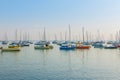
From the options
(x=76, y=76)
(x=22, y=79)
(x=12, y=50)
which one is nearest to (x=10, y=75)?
(x=22, y=79)

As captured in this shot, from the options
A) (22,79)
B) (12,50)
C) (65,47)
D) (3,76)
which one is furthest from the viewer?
(65,47)

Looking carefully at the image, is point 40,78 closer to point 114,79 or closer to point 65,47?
point 114,79

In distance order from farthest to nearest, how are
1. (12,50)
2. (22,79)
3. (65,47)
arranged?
(65,47), (12,50), (22,79)

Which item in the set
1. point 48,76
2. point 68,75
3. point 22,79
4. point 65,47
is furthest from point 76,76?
point 65,47

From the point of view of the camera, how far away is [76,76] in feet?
109

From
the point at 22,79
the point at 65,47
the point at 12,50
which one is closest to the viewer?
the point at 22,79

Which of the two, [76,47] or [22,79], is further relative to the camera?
[76,47]

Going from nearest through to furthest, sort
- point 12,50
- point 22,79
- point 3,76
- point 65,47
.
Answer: point 22,79 → point 3,76 → point 12,50 → point 65,47

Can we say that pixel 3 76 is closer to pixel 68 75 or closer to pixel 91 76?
pixel 68 75

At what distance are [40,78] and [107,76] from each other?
965 cm

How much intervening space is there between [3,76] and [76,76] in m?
10.3

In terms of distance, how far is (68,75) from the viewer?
112ft

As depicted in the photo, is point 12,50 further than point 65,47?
No

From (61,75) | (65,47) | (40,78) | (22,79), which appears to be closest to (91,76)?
(61,75)
